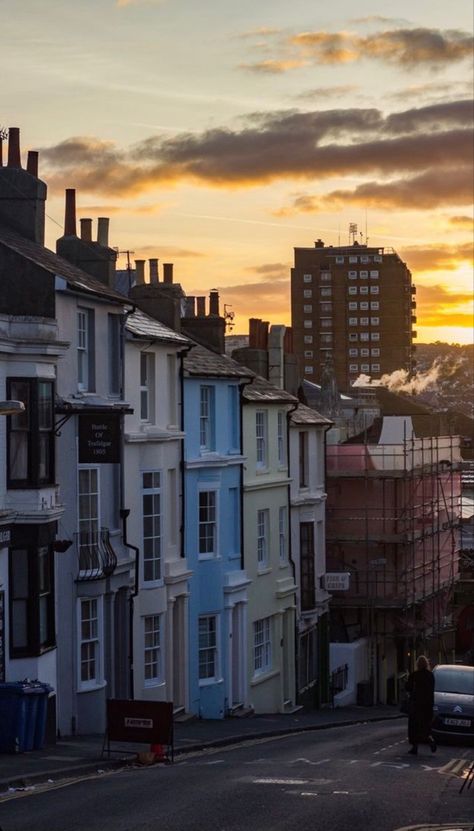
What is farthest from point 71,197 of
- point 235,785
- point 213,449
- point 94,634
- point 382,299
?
point 382,299

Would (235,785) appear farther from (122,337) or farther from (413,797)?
(122,337)

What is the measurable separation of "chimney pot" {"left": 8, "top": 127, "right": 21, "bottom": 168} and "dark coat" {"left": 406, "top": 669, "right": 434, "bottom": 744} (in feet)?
49.3

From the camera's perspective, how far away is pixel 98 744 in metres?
28.4

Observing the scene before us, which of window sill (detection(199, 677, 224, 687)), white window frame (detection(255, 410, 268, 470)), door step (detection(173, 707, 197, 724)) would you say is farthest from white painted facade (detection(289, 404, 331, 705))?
door step (detection(173, 707, 197, 724))

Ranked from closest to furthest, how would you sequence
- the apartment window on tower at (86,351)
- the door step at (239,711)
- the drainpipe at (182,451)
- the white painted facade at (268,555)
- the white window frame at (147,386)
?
the apartment window on tower at (86,351) → the white window frame at (147,386) → the drainpipe at (182,451) → the door step at (239,711) → the white painted facade at (268,555)

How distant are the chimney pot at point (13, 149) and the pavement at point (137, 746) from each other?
1322cm

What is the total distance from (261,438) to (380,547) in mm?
13026

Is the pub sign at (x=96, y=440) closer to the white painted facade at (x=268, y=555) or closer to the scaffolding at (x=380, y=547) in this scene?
the white painted facade at (x=268, y=555)

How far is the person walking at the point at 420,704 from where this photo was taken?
26.8 m

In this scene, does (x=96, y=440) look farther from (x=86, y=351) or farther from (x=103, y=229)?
(x=103, y=229)

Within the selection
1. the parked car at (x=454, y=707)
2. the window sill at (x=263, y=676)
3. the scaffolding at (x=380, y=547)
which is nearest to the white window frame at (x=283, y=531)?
the window sill at (x=263, y=676)

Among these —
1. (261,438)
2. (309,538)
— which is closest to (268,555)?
(261,438)

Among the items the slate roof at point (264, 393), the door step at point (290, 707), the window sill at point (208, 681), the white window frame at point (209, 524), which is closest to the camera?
the window sill at point (208, 681)

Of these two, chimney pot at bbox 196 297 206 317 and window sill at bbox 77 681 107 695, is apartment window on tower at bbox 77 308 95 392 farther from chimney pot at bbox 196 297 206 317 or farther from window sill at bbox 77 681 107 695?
chimney pot at bbox 196 297 206 317
